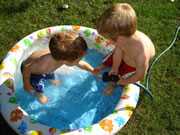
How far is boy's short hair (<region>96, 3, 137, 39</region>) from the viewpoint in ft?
9.65

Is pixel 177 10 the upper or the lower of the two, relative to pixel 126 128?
upper

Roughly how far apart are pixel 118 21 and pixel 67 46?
386 mm

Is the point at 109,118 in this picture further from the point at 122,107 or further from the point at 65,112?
the point at 65,112

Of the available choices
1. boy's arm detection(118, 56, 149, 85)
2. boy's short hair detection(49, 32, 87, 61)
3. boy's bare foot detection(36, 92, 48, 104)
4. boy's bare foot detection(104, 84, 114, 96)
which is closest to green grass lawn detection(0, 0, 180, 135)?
boy's bare foot detection(104, 84, 114, 96)

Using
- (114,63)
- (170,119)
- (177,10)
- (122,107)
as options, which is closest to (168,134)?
(170,119)

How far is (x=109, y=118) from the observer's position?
310 centimetres

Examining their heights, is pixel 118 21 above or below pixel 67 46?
above

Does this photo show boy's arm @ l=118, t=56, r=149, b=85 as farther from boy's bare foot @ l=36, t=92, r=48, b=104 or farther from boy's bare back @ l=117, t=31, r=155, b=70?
boy's bare foot @ l=36, t=92, r=48, b=104

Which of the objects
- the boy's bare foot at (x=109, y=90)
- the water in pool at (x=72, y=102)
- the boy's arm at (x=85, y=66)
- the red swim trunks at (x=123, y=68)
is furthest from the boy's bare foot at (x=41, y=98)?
the red swim trunks at (x=123, y=68)

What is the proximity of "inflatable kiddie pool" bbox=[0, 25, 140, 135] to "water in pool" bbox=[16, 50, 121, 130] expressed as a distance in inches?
2.4

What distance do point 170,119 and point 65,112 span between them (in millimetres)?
844

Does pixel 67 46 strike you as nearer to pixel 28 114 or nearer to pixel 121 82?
pixel 121 82

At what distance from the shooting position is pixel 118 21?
9.66ft

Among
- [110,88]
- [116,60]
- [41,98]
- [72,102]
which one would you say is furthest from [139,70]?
[41,98]
